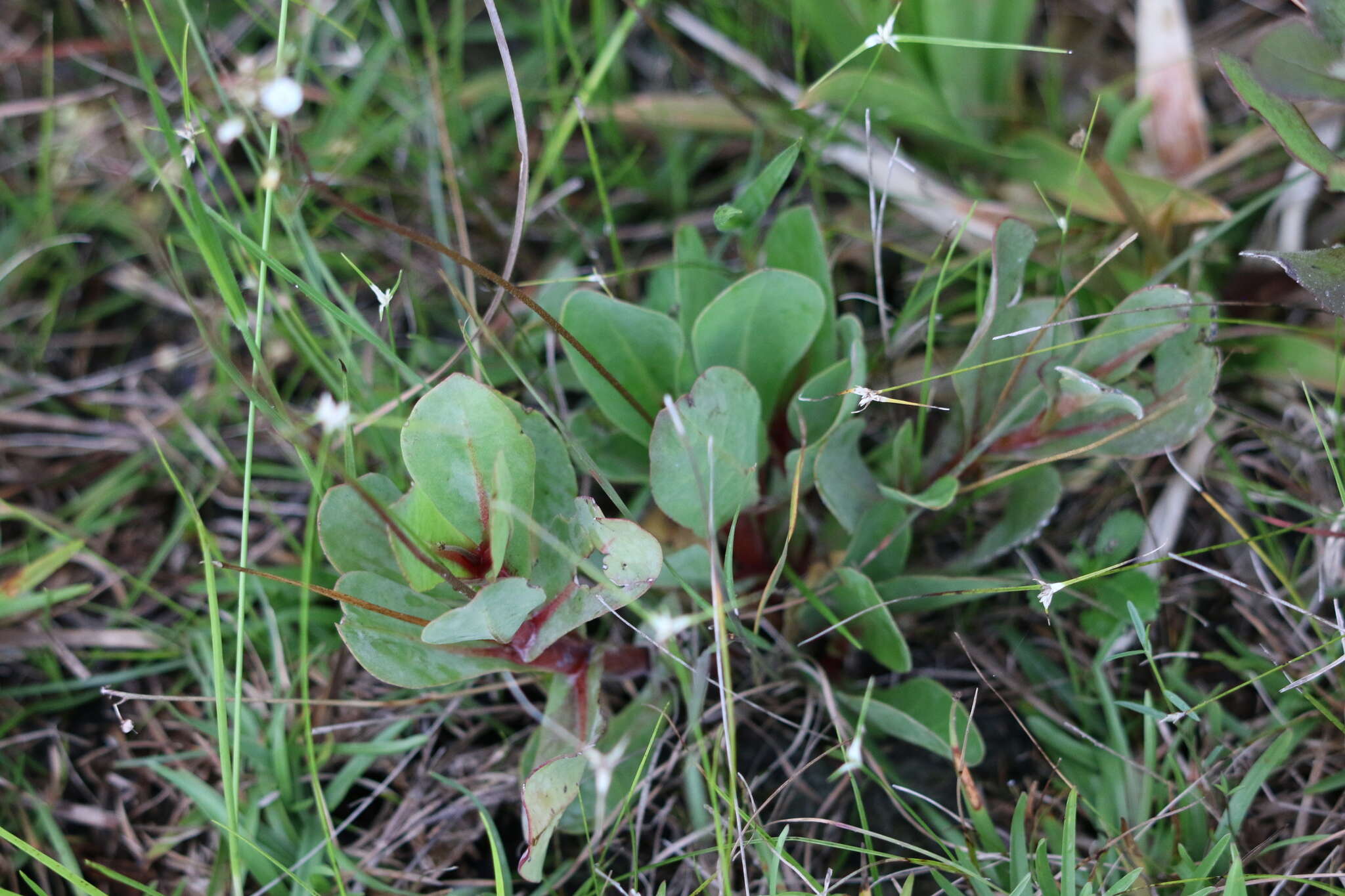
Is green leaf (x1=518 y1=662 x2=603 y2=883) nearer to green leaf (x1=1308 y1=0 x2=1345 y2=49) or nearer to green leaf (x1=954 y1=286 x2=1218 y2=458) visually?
green leaf (x1=954 y1=286 x2=1218 y2=458)

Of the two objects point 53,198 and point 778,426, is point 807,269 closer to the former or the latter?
point 778,426

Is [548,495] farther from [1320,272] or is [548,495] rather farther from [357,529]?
[1320,272]

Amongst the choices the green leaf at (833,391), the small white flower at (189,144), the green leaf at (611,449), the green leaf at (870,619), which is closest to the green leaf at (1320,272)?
the green leaf at (833,391)

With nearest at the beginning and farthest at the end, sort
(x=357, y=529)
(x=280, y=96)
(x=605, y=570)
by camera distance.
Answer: (x=280, y=96), (x=605, y=570), (x=357, y=529)

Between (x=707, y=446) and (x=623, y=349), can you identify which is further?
(x=623, y=349)

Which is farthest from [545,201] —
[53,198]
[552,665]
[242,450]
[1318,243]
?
[1318,243]

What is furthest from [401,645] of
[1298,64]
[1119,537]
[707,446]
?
[1298,64]
